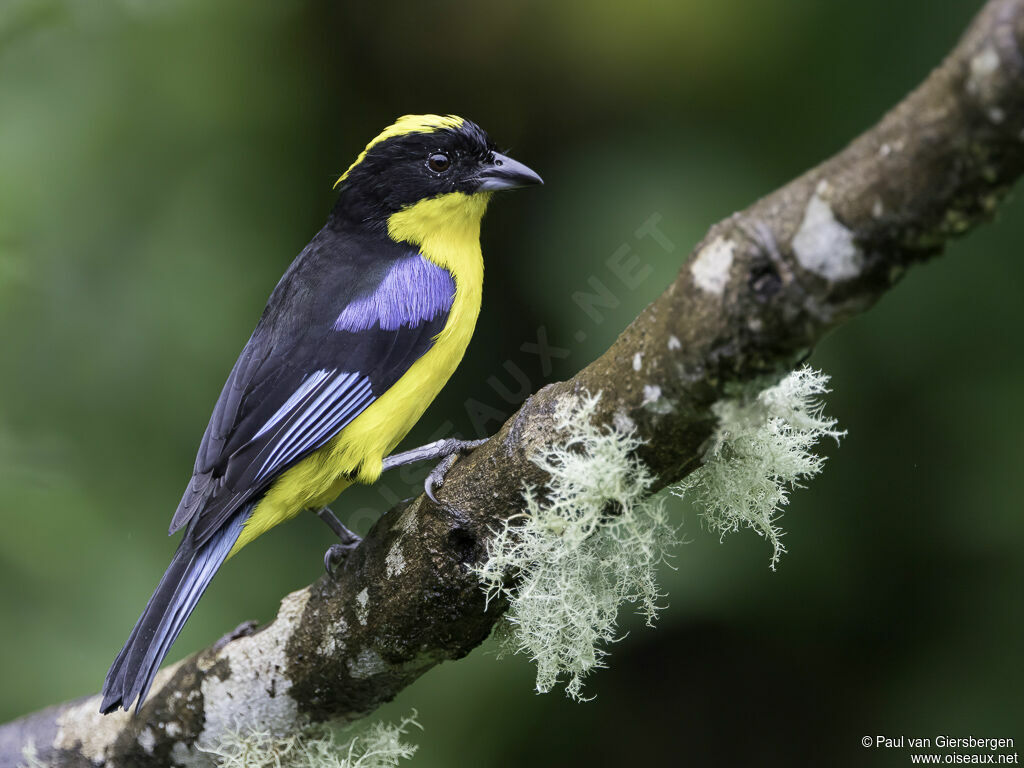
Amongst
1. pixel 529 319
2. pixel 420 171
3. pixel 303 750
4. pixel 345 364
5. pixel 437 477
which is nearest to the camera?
pixel 437 477

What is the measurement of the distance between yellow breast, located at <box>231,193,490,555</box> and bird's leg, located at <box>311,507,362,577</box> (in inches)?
2.5

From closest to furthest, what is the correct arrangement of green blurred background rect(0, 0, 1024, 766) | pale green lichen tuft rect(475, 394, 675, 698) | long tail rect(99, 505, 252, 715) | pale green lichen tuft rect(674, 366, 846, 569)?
pale green lichen tuft rect(475, 394, 675, 698), pale green lichen tuft rect(674, 366, 846, 569), long tail rect(99, 505, 252, 715), green blurred background rect(0, 0, 1024, 766)

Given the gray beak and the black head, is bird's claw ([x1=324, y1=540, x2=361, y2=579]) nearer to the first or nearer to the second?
the black head

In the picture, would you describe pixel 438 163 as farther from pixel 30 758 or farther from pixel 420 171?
pixel 30 758

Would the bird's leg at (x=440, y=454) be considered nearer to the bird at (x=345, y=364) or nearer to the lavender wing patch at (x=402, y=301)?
the bird at (x=345, y=364)

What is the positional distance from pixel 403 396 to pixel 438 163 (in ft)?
2.85

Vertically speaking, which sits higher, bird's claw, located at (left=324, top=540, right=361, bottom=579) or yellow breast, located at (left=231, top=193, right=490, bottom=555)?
yellow breast, located at (left=231, top=193, right=490, bottom=555)

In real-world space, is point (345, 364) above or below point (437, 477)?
above

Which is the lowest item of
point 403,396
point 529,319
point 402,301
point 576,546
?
point 576,546

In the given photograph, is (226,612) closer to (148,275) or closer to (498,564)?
(148,275)

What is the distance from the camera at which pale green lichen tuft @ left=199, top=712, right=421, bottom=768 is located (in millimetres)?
2443

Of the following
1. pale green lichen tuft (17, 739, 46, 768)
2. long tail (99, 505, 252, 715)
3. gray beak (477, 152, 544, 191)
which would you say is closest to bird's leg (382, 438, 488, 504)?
long tail (99, 505, 252, 715)

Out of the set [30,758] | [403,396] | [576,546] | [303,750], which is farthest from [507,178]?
[30,758]

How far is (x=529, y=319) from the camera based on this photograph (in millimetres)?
3582
